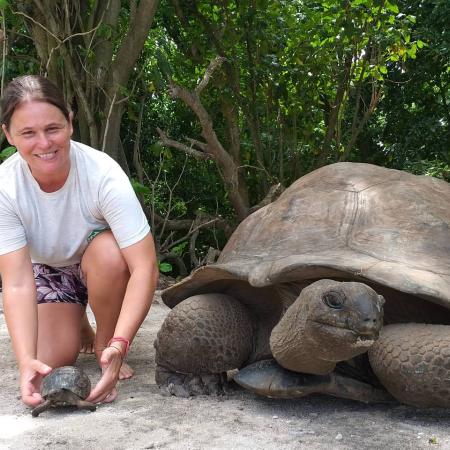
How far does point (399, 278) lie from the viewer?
6.29 ft

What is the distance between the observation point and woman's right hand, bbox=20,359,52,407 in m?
2.03

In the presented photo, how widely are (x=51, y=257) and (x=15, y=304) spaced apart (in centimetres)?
34

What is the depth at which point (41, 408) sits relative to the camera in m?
2.04

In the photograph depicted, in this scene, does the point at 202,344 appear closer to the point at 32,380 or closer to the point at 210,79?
the point at 32,380

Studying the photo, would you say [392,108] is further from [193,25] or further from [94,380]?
[94,380]

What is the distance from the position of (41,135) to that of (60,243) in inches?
17.7

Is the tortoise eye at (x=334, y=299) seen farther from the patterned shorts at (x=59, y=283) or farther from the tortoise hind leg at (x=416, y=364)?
the patterned shorts at (x=59, y=283)

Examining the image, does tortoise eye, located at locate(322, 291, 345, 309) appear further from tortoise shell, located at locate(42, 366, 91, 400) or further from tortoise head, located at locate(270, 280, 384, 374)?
tortoise shell, located at locate(42, 366, 91, 400)

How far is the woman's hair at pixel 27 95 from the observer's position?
2172 millimetres

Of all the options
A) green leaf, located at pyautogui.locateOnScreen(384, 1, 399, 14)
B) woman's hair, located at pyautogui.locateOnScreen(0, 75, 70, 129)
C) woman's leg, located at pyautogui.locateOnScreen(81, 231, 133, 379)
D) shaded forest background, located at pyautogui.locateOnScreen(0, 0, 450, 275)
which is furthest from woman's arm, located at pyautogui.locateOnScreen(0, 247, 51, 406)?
green leaf, located at pyautogui.locateOnScreen(384, 1, 399, 14)

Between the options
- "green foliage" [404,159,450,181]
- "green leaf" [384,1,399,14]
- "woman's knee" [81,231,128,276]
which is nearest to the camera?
"woman's knee" [81,231,128,276]

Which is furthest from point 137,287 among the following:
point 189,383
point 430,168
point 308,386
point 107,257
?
point 430,168

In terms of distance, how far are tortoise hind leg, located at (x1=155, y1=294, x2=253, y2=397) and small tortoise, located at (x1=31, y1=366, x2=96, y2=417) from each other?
319 mm

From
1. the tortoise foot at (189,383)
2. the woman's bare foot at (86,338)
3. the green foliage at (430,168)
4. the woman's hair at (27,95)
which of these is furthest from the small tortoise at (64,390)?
the green foliage at (430,168)
